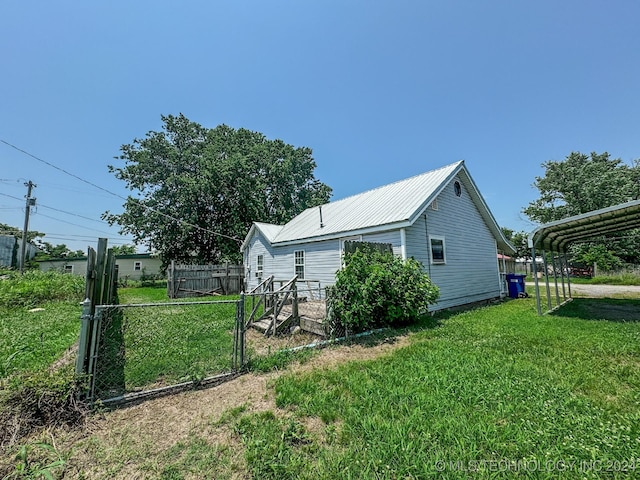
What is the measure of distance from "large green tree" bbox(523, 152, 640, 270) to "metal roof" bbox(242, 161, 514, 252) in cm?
1912

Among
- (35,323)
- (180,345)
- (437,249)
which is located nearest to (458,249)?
(437,249)

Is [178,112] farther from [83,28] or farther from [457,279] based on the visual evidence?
[457,279]

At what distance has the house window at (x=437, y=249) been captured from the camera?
9.21 meters

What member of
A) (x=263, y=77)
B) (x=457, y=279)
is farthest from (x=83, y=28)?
(x=457, y=279)

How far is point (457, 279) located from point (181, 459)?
10258mm

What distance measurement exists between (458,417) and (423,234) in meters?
6.94

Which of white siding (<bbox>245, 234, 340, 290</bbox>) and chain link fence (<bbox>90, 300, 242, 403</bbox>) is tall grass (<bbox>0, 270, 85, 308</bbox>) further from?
white siding (<bbox>245, 234, 340, 290</bbox>)

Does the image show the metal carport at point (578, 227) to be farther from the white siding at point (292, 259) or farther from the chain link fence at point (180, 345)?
the chain link fence at point (180, 345)

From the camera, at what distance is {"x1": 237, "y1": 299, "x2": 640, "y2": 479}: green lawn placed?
206 cm

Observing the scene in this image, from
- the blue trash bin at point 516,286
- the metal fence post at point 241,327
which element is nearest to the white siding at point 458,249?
the blue trash bin at point 516,286

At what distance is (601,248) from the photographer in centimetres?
2392

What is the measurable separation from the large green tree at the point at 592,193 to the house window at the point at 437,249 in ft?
68.4

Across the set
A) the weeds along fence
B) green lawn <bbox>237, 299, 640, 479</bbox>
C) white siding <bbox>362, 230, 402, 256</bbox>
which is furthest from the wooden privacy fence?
green lawn <bbox>237, 299, 640, 479</bbox>

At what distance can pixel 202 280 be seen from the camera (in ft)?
53.9
